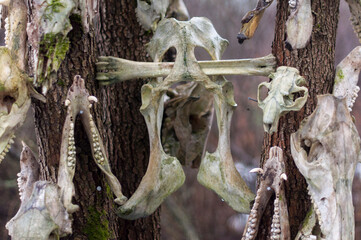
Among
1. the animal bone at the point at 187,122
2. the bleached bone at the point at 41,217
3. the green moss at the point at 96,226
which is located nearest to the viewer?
the bleached bone at the point at 41,217

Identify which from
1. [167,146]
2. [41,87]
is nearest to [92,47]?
[41,87]

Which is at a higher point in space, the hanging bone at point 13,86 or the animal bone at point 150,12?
the animal bone at point 150,12

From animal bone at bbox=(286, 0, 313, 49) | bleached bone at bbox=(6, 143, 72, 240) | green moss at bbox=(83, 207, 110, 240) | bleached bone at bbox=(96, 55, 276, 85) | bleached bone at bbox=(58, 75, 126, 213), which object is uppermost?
animal bone at bbox=(286, 0, 313, 49)

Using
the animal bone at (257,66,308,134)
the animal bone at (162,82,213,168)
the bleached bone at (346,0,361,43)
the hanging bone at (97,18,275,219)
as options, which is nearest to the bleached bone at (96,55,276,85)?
the hanging bone at (97,18,275,219)

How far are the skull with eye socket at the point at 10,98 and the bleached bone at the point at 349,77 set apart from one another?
0.87 m

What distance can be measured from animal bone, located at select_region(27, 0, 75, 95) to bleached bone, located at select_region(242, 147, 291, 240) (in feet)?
2.07

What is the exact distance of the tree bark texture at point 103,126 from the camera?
4.96ft

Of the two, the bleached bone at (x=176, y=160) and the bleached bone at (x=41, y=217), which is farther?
the bleached bone at (x=176, y=160)

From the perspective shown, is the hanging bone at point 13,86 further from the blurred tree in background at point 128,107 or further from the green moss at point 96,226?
the green moss at point 96,226

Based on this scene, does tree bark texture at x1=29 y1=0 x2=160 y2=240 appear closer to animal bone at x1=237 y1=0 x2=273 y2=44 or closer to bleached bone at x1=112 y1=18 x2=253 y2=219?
bleached bone at x1=112 y1=18 x2=253 y2=219

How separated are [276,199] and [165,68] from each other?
522 mm

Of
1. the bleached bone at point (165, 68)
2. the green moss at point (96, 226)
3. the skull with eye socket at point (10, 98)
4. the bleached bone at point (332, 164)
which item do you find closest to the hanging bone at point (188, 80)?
the bleached bone at point (165, 68)

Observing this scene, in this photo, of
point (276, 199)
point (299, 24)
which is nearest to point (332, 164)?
point (276, 199)

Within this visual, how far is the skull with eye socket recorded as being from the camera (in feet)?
4.33
